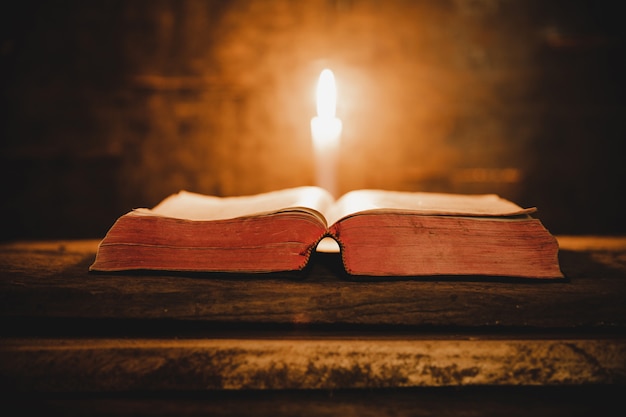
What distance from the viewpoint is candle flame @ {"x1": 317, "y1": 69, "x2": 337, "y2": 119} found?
179 centimetres

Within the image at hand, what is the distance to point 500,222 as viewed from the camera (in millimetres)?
1276

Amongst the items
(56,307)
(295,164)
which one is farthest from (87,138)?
(56,307)

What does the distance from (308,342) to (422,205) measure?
544 mm

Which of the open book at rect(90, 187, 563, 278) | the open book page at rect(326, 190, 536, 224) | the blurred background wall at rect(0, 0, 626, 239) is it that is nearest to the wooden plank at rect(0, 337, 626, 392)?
the open book at rect(90, 187, 563, 278)

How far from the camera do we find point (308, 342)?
117 cm

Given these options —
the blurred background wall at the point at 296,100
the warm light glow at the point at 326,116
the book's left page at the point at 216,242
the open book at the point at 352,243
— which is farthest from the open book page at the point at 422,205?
the blurred background wall at the point at 296,100

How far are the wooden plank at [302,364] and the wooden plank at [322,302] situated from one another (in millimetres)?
51

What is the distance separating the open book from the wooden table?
1.2 inches

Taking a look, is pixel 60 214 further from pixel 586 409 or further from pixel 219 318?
pixel 586 409

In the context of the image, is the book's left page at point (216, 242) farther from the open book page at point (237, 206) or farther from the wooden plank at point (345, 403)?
the wooden plank at point (345, 403)

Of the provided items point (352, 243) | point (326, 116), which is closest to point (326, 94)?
point (326, 116)

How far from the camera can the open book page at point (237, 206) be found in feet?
4.44

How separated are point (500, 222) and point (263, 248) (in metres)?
0.57

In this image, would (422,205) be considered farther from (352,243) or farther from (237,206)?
(237,206)
